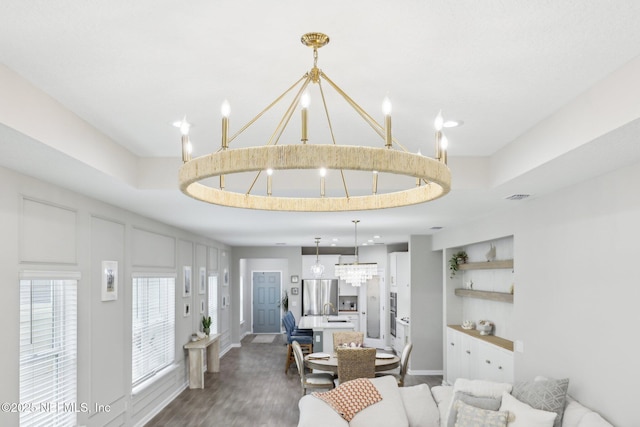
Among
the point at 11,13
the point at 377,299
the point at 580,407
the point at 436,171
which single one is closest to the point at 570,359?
the point at 580,407

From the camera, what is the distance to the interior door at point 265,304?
55.0ft

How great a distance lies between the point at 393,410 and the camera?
511 cm

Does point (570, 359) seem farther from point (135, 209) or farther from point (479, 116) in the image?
point (135, 209)

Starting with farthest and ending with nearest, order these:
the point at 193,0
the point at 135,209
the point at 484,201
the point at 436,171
Answer: the point at 135,209
the point at 484,201
the point at 193,0
the point at 436,171

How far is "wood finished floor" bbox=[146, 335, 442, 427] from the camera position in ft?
22.9

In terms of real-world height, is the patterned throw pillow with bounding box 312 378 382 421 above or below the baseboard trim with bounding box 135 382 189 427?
above

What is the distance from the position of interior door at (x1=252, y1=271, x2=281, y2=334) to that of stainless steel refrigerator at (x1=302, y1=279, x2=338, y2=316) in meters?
1.86

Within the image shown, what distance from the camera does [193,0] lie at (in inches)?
83.0

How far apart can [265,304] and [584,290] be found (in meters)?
13.1

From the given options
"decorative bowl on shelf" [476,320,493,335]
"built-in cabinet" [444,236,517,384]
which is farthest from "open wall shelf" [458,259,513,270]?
"decorative bowl on shelf" [476,320,493,335]

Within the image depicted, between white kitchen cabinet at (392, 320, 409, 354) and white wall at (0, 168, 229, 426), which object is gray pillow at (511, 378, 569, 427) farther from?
white kitchen cabinet at (392, 320, 409, 354)

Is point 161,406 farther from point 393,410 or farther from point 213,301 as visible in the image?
point 213,301

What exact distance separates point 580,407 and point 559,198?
171 centimetres

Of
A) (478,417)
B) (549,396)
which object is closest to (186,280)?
(478,417)
